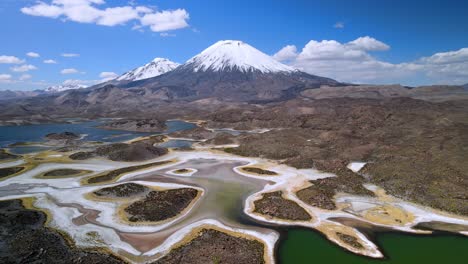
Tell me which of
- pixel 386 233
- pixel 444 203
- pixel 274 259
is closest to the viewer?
pixel 274 259

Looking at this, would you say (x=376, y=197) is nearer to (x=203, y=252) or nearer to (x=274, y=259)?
(x=274, y=259)

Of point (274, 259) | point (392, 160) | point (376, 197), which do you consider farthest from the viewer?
point (392, 160)

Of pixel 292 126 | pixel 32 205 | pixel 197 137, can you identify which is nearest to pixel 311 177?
pixel 32 205

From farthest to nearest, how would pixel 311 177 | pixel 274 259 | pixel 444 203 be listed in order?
pixel 311 177 < pixel 444 203 < pixel 274 259

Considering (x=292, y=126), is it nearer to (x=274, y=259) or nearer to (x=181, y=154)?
(x=181, y=154)

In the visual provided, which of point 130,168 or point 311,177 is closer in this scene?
point 311,177

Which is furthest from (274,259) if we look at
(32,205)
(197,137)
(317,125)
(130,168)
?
(317,125)
